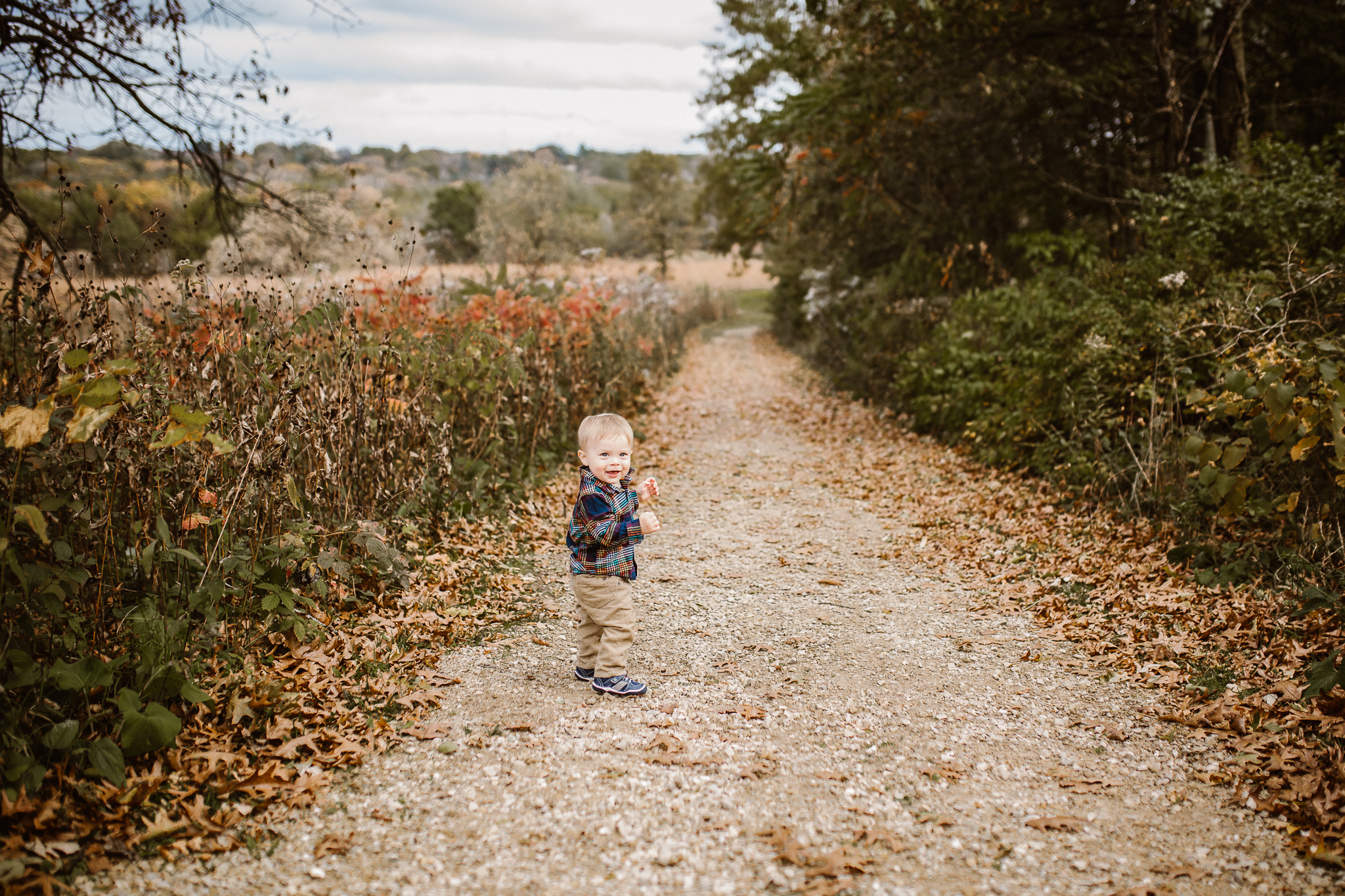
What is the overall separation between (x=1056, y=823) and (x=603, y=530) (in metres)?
2.11

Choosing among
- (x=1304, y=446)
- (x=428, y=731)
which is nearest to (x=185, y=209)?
(x=428, y=731)

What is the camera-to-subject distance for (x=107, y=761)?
8.80 ft

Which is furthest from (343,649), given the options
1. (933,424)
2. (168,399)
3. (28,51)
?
(933,424)

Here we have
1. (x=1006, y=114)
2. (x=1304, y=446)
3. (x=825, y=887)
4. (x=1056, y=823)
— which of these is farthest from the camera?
(x=1006, y=114)

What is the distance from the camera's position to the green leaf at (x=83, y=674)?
2750 mm

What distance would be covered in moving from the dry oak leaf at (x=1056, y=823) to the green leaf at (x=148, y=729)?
3152 millimetres

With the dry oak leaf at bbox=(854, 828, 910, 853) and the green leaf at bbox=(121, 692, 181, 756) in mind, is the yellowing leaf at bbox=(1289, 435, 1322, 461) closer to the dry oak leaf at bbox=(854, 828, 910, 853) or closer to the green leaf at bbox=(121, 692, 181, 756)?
the dry oak leaf at bbox=(854, 828, 910, 853)

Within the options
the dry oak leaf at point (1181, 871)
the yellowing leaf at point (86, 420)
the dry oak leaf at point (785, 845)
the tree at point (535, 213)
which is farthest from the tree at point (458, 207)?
the dry oak leaf at point (1181, 871)

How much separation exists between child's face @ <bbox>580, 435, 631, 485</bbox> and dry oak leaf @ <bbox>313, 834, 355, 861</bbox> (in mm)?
1703

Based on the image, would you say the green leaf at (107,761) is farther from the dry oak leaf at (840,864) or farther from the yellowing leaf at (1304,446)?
the yellowing leaf at (1304,446)

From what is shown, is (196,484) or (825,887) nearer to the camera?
(825,887)

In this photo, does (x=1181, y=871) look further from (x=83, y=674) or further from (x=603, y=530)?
(x=83, y=674)

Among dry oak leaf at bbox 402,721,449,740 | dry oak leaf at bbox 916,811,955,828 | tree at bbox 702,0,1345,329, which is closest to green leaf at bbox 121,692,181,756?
dry oak leaf at bbox 402,721,449,740

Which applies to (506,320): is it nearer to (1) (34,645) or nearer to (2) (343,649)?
(2) (343,649)
